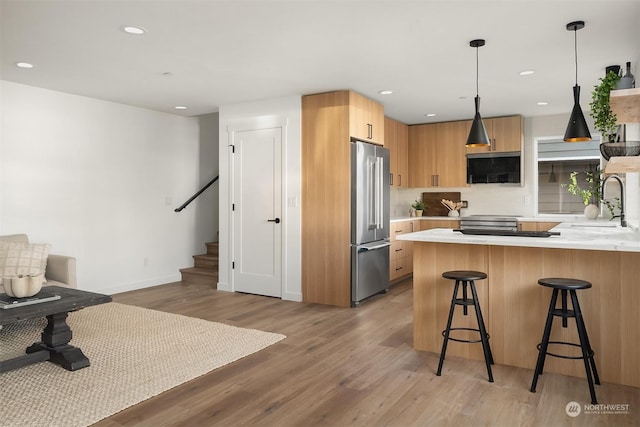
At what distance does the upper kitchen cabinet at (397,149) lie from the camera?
6691 mm

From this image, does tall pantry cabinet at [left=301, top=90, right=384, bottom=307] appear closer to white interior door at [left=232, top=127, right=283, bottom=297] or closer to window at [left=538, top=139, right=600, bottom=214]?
white interior door at [left=232, top=127, right=283, bottom=297]

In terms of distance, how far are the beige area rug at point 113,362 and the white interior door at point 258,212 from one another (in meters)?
1.33

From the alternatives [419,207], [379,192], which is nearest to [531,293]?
[379,192]

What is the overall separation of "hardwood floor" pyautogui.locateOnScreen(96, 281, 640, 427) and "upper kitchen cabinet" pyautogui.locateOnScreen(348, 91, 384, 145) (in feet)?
7.64

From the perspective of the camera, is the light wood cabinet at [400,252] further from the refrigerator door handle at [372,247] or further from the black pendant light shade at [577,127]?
the black pendant light shade at [577,127]

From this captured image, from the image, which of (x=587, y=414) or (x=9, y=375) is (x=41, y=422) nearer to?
(x=9, y=375)

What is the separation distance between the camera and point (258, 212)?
5.61 m

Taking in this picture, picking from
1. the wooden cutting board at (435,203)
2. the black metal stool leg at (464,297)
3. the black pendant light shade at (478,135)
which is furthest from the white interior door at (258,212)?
the wooden cutting board at (435,203)

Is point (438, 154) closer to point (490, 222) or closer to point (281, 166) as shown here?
point (490, 222)

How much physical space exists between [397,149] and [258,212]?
2589 millimetres

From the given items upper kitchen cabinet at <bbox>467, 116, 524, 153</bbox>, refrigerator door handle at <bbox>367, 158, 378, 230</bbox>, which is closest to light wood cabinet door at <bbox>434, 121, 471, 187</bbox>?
upper kitchen cabinet at <bbox>467, 116, 524, 153</bbox>

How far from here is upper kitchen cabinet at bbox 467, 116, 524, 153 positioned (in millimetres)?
6473

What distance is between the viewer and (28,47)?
3.60 m

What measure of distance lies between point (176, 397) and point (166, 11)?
245 cm
